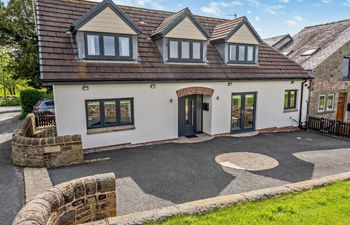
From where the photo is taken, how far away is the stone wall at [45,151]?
27.7ft

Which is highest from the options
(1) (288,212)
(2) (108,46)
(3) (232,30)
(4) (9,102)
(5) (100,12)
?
(5) (100,12)

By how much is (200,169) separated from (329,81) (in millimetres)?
14411

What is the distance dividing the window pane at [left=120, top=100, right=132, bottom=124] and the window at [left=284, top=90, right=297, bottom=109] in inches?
392

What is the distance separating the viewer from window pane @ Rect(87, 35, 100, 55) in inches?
412

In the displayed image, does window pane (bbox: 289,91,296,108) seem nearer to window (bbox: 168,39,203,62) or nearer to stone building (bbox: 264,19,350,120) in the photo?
stone building (bbox: 264,19,350,120)

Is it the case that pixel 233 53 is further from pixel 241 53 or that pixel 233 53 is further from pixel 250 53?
pixel 250 53

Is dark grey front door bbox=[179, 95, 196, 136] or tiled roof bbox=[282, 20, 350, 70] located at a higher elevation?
tiled roof bbox=[282, 20, 350, 70]

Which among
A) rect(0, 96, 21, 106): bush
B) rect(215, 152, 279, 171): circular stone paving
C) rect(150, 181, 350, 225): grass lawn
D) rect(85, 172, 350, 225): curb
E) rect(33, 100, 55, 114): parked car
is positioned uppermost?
rect(33, 100, 55, 114): parked car

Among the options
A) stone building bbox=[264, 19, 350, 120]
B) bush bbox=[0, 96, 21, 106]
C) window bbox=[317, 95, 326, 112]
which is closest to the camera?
stone building bbox=[264, 19, 350, 120]

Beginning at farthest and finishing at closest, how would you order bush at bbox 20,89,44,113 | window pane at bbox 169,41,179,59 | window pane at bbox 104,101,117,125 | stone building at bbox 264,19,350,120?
bush at bbox 20,89,44,113 → stone building at bbox 264,19,350,120 → window pane at bbox 169,41,179,59 → window pane at bbox 104,101,117,125

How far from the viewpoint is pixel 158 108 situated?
11.6 meters

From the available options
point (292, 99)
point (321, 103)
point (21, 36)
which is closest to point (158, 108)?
point (292, 99)

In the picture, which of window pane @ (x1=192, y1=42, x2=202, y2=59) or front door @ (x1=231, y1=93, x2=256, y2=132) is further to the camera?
front door @ (x1=231, y1=93, x2=256, y2=132)

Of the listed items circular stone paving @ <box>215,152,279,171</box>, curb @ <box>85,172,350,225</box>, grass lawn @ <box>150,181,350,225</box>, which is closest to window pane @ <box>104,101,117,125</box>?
circular stone paving @ <box>215,152,279,171</box>
